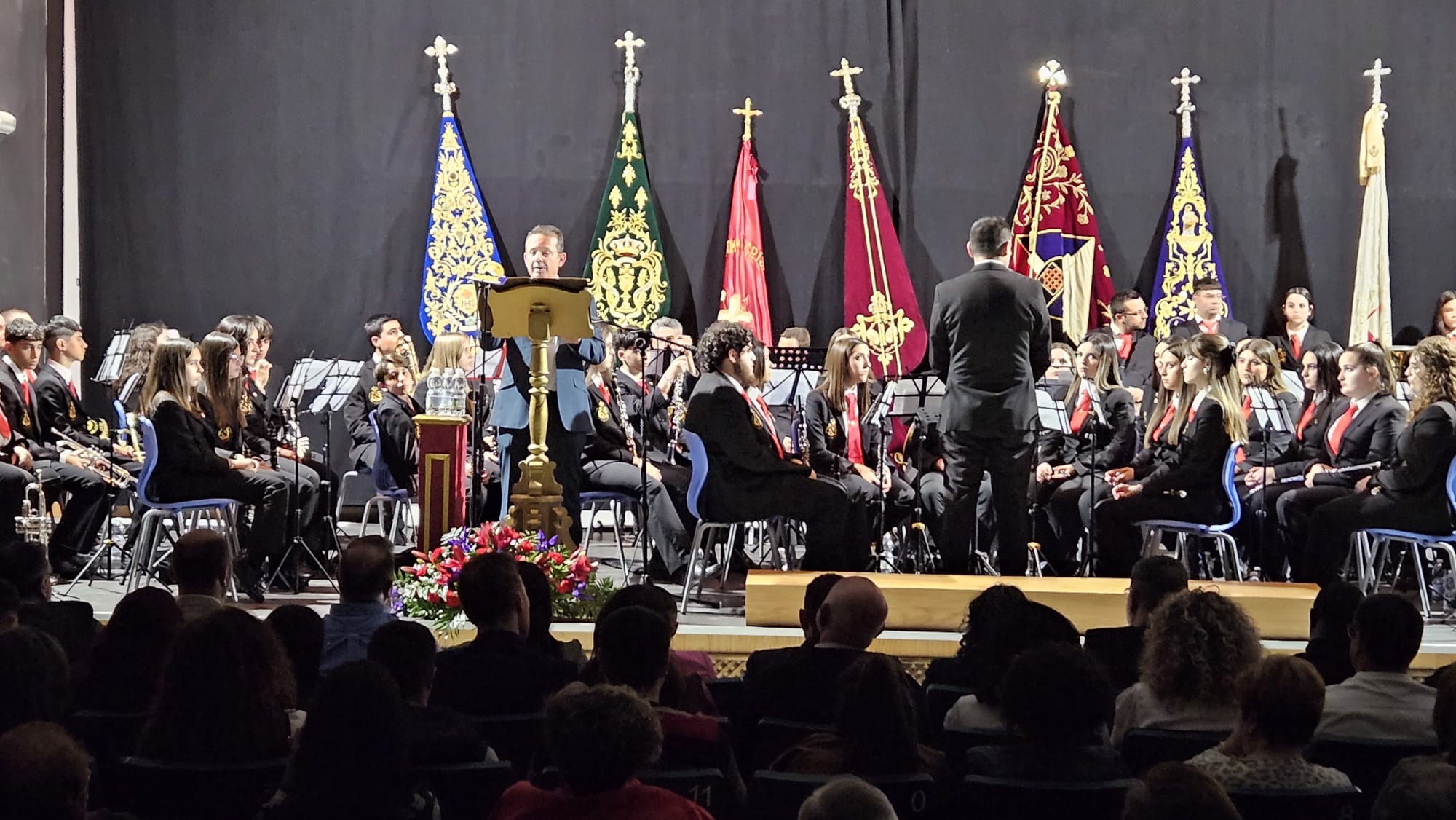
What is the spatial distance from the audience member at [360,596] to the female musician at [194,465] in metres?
3.11

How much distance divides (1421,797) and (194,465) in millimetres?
5907

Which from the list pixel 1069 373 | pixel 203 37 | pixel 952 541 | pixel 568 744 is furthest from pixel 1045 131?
pixel 568 744

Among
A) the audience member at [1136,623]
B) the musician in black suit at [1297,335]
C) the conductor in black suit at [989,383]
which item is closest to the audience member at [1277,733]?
the audience member at [1136,623]

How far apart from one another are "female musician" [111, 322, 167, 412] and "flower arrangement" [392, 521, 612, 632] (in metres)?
3.16

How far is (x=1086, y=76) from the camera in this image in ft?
36.6

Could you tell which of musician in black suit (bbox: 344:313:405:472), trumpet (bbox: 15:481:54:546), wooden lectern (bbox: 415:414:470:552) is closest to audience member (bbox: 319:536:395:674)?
wooden lectern (bbox: 415:414:470:552)

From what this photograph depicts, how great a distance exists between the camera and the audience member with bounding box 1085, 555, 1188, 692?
14.1ft

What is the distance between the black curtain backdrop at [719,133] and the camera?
430 inches

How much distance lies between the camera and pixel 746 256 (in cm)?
1086

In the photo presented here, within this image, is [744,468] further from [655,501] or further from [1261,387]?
[1261,387]

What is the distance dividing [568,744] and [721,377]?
4.44 meters

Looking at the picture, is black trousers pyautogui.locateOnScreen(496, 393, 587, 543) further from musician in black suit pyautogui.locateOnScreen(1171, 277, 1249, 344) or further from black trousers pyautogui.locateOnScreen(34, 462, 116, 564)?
musician in black suit pyautogui.locateOnScreen(1171, 277, 1249, 344)

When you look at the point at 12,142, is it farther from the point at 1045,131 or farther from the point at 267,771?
the point at 267,771

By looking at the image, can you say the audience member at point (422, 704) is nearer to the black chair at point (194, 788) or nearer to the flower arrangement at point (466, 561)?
the black chair at point (194, 788)
